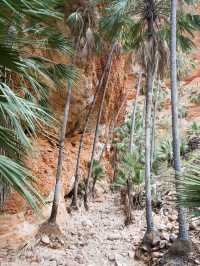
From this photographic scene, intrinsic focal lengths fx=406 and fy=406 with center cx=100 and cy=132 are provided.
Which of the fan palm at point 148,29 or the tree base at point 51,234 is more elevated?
the fan palm at point 148,29

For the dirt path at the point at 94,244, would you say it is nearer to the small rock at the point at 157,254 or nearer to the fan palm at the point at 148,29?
the small rock at the point at 157,254

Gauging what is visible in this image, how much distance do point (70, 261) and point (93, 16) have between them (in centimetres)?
835

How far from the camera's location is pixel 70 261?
10078mm

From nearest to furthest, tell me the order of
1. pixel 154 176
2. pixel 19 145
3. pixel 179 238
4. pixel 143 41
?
pixel 19 145, pixel 179 238, pixel 143 41, pixel 154 176

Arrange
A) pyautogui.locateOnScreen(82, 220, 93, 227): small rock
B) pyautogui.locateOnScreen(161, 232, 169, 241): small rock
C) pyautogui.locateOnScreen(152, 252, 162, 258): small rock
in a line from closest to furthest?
pyautogui.locateOnScreen(152, 252, 162, 258): small rock, pyautogui.locateOnScreen(161, 232, 169, 241): small rock, pyautogui.locateOnScreen(82, 220, 93, 227): small rock

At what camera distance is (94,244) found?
11422 mm

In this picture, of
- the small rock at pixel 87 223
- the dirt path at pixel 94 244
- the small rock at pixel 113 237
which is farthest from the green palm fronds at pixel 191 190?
the small rock at pixel 87 223

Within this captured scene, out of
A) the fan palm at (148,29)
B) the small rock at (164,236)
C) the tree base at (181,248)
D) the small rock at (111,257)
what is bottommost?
the small rock at (111,257)

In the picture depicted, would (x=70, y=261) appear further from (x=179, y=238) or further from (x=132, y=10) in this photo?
(x=132, y=10)

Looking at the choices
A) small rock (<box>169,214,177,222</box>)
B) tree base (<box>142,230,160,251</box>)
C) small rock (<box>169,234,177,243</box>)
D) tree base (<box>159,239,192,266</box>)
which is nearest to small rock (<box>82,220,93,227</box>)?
small rock (<box>169,214,177,222</box>)

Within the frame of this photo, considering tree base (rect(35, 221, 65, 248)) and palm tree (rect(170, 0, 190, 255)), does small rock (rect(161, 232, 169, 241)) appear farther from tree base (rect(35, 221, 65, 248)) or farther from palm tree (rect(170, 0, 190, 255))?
tree base (rect(35, 221, 65, 248))

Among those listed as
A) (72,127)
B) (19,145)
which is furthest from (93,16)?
(19,145)

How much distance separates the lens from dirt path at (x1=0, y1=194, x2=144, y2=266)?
32.9ft

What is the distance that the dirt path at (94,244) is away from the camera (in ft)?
32.9
